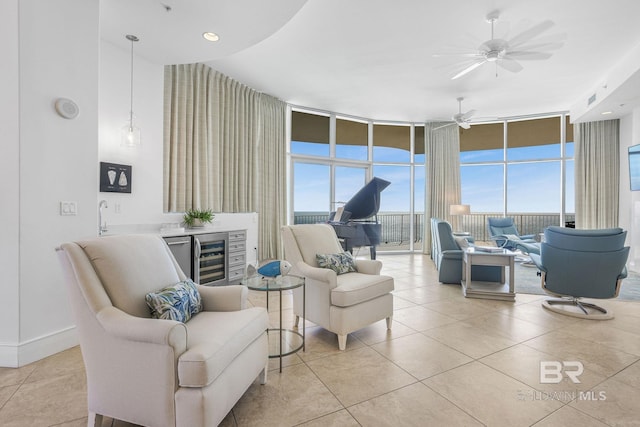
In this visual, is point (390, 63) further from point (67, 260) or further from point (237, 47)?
point (67, 260)

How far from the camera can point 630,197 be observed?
595 centimetres

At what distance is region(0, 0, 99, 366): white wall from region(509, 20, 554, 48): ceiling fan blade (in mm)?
4500

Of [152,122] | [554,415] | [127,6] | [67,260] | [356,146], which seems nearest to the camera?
[67,260]

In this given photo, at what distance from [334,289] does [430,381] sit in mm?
914

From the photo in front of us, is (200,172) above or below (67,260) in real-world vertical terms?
above

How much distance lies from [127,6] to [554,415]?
14.2ft

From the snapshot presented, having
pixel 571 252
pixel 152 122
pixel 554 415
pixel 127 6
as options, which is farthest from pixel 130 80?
pixel 571 252

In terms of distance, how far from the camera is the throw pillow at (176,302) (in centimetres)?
158

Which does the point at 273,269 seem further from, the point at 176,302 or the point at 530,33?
the point at 530,33

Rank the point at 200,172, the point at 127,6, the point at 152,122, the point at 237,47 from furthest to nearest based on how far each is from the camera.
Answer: the point at 200,172 → the point at 152,122 → the point at 237,47 → the point at 127,6

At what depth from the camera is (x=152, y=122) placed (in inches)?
152

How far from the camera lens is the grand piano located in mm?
5125

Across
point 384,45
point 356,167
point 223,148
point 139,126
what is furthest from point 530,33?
point 139,126

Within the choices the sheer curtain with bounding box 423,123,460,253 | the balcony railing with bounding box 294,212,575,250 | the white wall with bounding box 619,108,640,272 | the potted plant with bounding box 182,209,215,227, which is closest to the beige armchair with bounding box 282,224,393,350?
the potted plant with bounding box 182,209,215,227
